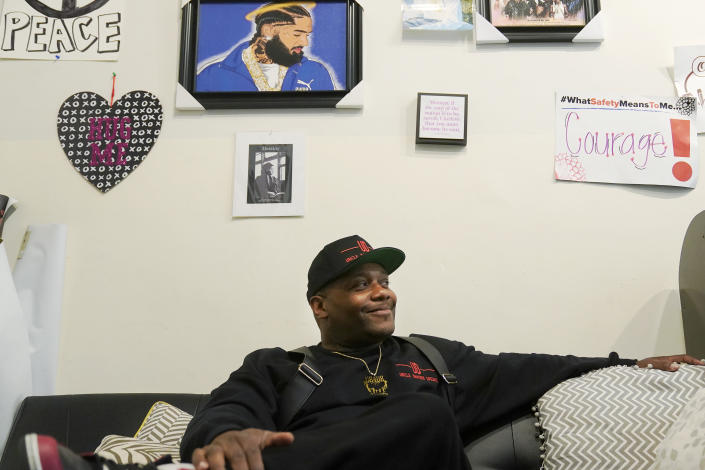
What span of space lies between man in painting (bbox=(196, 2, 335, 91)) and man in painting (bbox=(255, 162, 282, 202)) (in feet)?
0.89

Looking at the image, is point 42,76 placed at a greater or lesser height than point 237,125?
greater

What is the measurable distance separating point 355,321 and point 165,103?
967 mm

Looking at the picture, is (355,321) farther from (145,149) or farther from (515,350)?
(145,149)

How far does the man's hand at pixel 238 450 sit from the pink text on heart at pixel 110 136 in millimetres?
1161

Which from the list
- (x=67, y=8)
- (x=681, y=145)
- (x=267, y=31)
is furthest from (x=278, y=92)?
(x=681, y=145)

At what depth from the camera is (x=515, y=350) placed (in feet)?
5.85

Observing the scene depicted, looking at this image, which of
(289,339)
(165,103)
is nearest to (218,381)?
(289,339)

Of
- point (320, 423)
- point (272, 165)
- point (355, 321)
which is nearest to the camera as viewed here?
point (320, 423)

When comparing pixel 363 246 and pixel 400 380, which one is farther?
pixel 363 246

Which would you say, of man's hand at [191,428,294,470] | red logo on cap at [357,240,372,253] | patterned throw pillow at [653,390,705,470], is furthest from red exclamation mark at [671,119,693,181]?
man's hand at [191,428,294,470]

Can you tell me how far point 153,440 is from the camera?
1422 mm

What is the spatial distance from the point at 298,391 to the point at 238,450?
1.17 feet

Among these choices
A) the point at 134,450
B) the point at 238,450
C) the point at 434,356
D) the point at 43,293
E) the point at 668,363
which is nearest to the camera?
the point at 238,450

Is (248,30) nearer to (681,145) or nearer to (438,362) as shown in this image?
(438,362)
